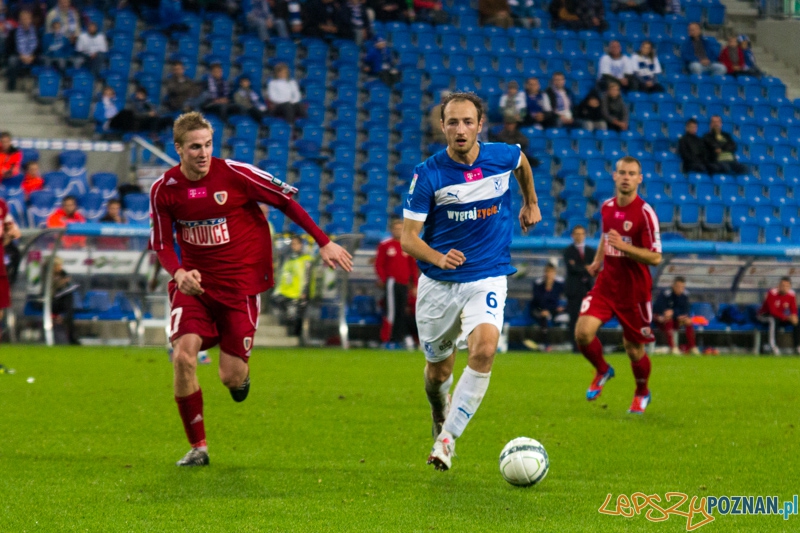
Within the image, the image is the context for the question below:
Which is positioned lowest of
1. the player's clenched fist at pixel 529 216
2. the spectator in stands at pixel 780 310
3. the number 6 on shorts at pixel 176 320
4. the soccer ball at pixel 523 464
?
the spectator in stands at pixel 780 310

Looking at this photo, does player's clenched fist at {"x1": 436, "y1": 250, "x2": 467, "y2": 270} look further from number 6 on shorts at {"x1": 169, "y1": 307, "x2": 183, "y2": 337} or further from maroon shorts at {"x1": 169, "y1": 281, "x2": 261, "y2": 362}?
number 6 on shorts at {"x1": 169, "y1": 307, "x2": 183, "y2": 337}

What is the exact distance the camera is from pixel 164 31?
78.9 feet

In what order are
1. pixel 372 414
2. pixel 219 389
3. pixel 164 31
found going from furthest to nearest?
pixel 164 31 → pixel 219 389 → pixel 372 414

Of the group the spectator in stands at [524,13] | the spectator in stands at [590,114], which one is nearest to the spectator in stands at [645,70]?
the spectator in stands at [590,114]

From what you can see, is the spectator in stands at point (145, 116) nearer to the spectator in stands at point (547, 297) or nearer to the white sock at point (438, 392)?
the spectator in stands at point (547, 297)

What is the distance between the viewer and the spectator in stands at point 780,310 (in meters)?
19.6

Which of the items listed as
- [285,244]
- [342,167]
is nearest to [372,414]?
[285,244]

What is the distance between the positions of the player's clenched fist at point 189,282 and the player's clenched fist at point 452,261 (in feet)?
4.96

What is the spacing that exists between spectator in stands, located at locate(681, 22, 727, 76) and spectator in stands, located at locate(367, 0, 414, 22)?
23.6ft

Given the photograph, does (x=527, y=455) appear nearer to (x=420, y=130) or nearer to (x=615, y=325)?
(x=615, y=325)

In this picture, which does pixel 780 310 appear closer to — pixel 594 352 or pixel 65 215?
pixel 594 352

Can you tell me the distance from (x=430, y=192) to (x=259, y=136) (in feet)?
54.2

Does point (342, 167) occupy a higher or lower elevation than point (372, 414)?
higher

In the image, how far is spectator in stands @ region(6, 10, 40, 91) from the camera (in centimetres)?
2244
